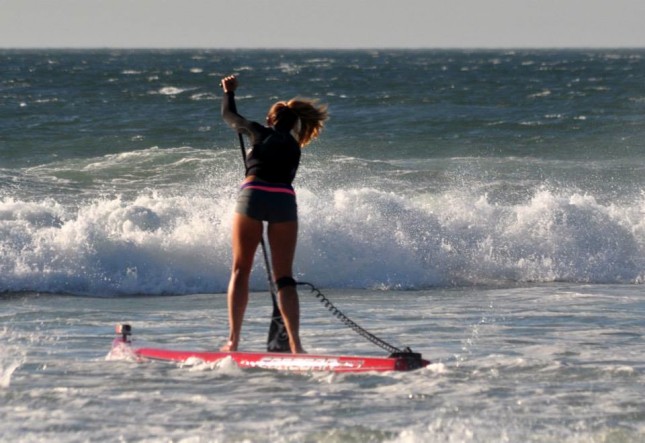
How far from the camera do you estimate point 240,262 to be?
7145mm

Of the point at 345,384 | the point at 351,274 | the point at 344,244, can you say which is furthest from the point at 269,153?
the point at 344,244

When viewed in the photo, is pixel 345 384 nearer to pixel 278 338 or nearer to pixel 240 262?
pixel 278 338

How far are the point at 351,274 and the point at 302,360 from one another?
554 centimetres

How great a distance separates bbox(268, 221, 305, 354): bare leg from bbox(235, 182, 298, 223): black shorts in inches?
2.3

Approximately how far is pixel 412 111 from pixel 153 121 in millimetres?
6677

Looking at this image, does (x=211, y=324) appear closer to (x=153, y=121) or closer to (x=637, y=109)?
(x=153, y=121)

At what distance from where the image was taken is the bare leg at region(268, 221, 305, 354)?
23.3 feet

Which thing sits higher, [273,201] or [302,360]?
[273,201]

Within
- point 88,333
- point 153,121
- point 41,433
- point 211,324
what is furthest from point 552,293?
point 153,121

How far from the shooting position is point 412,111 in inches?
1212

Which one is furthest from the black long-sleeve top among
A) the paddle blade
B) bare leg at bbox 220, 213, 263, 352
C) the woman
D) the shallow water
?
the shallow water

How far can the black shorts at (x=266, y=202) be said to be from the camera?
7.04 meters

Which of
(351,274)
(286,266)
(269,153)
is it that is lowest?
(351,274)

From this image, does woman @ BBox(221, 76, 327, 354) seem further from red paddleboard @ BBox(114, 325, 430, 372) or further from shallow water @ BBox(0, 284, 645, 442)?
shallow water @ BBox(0, 284, 645, 442)
